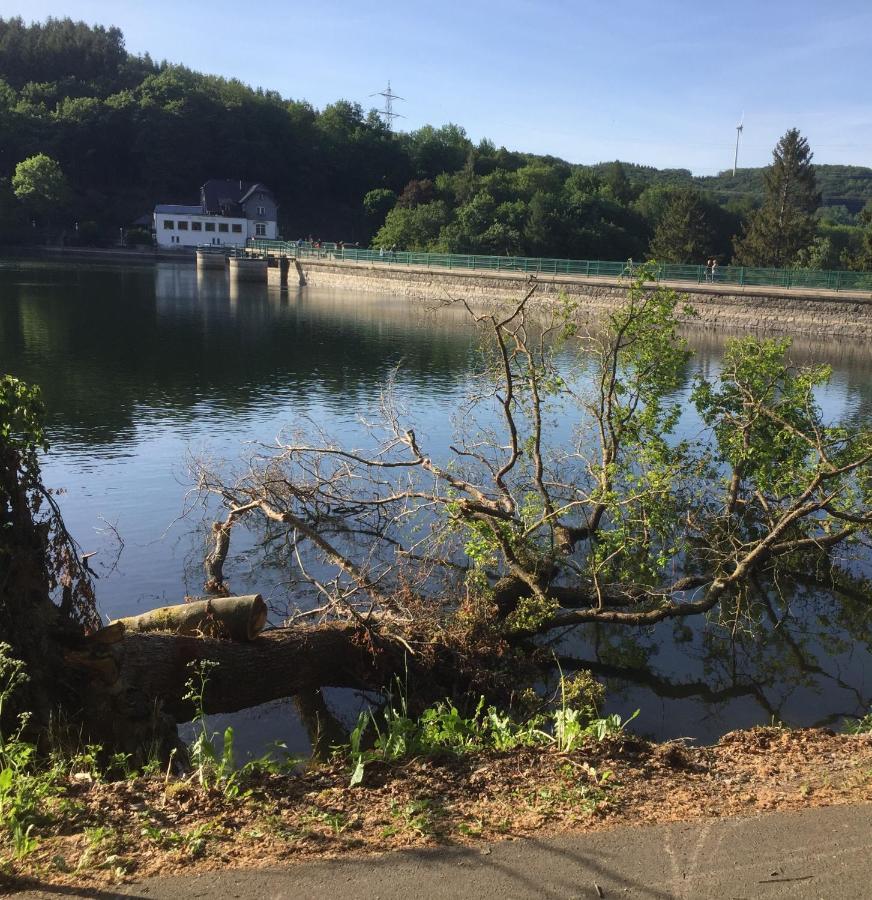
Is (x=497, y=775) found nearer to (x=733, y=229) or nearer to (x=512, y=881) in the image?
(x=512, y=881)

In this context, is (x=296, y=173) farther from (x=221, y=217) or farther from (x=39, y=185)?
(x=39, y=185)

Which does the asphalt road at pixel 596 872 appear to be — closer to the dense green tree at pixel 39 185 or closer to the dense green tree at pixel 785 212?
the dense green tree at pixel 785 212

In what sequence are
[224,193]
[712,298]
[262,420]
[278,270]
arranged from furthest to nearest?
[224,193], [278,270], [712,298], [262,420]

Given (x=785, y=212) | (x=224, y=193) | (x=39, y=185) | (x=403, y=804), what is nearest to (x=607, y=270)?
(x=785, y=212)

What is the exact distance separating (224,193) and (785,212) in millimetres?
78494

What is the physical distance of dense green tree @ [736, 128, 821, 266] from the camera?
67.3m

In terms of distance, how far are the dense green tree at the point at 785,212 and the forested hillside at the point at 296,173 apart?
5009mm

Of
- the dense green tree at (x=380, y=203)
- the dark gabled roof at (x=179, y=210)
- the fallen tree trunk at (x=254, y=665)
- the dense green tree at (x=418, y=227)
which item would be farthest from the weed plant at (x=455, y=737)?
the dense green tree at (x=380, y=203)

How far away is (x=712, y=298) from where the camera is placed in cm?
4503

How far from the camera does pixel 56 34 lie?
148250mm

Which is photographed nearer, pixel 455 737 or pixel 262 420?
pixel 455 737

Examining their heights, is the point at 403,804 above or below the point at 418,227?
below

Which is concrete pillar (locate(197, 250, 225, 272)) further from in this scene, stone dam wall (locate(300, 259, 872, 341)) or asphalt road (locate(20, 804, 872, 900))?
asphalt road (locate(20, 804, 872, 900))

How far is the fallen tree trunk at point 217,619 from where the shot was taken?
8188mm
